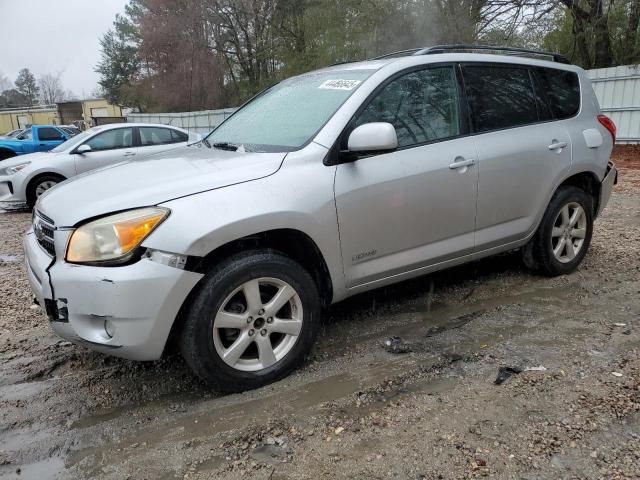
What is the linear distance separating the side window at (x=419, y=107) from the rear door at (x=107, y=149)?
683 centimetres

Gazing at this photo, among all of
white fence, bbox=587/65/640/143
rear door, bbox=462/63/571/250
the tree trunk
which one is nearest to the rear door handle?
rear door, bbox=462/63/571/250

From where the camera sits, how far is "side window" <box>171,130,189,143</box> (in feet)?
32.3

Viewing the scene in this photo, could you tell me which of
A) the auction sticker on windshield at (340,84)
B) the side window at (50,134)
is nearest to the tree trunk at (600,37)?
the auction sticker on windshield at (340,84)

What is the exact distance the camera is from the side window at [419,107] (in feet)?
10.4

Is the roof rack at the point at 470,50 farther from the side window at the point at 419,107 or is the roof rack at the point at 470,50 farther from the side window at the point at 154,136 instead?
the side window at the point at 154,136

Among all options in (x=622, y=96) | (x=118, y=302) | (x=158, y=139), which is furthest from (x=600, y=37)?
(x=118, y=302)

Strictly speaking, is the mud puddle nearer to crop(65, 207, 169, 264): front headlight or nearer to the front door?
the front door

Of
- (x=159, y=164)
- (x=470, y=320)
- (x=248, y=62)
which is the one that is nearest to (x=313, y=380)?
(x=470, y=320)

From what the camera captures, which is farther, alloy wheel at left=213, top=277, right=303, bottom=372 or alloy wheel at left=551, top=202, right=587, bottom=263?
alloy wheel at left=551, top=202, right=587, bottom=263

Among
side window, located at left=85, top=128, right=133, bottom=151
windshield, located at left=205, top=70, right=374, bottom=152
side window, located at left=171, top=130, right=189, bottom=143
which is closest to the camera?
windshield, located at left=205, top=70, right=374, bottom=152

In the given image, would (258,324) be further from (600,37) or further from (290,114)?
(600,37)

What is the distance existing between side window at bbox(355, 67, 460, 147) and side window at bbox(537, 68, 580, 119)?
1.06m

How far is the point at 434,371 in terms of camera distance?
2855mm

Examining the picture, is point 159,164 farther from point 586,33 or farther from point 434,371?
point 586,33
